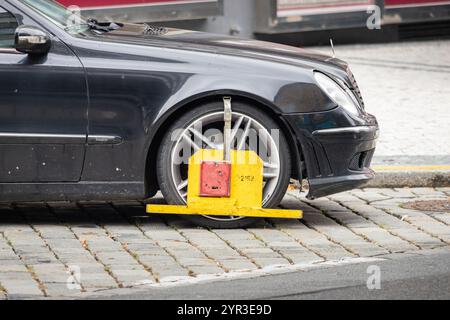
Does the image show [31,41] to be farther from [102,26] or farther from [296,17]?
[296,17]

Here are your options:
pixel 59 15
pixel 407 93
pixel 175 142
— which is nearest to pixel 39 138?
pixel 175 142

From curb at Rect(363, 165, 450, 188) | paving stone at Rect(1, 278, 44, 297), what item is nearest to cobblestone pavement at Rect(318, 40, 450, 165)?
curb at Rect(363, 165, 450, 188)

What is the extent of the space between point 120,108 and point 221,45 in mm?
829

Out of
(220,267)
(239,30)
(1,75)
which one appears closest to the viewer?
(220,267)

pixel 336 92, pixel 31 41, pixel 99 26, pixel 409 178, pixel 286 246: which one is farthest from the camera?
pixel 409 178

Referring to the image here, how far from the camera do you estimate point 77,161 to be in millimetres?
8133

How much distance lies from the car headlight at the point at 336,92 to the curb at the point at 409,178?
1.61 metres

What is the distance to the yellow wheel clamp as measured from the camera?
821 centimetres

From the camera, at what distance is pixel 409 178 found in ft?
32.4

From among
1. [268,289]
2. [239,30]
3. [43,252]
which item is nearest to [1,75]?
[43,252]

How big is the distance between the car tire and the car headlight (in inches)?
15.3

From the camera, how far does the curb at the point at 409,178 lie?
388 inches

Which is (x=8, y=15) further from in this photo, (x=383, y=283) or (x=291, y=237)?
(x=383, y=283)

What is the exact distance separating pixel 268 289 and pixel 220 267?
2.11ft
